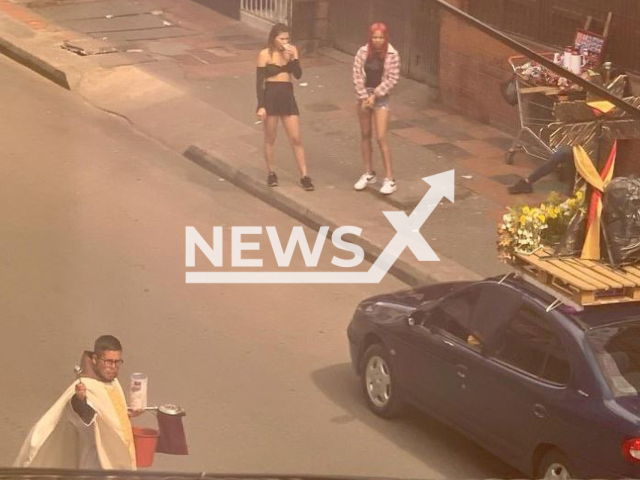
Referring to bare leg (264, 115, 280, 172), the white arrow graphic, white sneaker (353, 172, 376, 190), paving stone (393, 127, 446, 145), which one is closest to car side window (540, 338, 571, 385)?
the white arrow graphic

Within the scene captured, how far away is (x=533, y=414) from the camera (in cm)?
994

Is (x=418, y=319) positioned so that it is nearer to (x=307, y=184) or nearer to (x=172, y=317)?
(x=172, y=317)

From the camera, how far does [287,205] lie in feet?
55.0

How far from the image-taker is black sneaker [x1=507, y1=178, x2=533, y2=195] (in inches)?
660

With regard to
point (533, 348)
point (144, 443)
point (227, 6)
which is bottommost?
point (227, 6)

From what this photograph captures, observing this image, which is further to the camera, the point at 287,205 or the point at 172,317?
the point at 287,205

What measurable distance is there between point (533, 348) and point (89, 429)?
9.49 ft

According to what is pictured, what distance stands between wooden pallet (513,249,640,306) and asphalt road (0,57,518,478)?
1695 millimetres

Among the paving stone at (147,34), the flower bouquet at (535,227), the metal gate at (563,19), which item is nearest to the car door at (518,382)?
the flower bouquet at (535,227)

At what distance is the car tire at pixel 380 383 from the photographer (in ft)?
37.5

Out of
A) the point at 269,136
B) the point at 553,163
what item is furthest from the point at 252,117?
the point at 553,163

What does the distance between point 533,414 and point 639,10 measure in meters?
7.64

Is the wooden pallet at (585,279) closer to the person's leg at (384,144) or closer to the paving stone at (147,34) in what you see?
the person's leg at (384,144)

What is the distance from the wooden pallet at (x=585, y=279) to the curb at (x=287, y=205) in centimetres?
464
